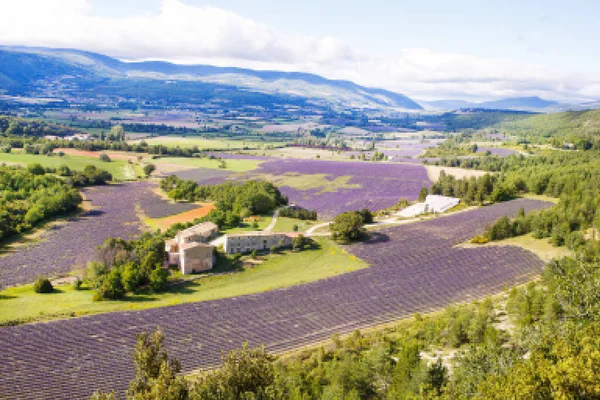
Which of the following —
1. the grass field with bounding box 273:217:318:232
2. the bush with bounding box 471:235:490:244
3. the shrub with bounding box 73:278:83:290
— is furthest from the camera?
the grass field with bounding box 273:217:318:232

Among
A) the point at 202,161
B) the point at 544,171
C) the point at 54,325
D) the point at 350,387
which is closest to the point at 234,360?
the point at 350,387

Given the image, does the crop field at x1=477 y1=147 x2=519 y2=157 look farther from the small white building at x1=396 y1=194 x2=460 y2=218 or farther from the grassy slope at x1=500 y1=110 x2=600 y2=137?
the small white building at x1=396 y1=194 x2=460 y2=218

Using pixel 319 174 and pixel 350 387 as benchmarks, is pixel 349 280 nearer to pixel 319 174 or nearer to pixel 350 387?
pixel 350 387

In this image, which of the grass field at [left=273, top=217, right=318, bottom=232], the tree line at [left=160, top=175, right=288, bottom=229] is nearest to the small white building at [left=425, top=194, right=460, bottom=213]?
the grass field at [left=273, top=217, right=318, bottom=232]

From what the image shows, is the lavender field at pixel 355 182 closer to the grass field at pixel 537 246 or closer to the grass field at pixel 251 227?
the grass field at pixel 251 227

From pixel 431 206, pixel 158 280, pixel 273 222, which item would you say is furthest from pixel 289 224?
A: pixel 431 206
